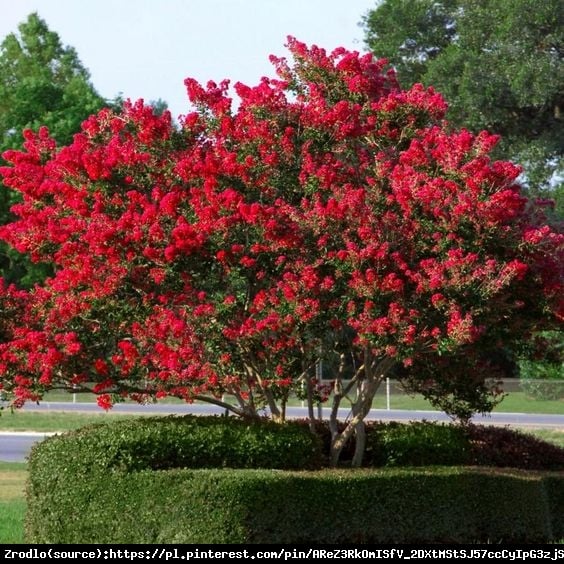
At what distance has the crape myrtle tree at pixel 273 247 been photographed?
10703 mm

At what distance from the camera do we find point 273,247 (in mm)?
10781

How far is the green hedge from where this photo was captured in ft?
31.5

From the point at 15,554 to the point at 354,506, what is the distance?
116 inches

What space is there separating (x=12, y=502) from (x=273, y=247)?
6.01m

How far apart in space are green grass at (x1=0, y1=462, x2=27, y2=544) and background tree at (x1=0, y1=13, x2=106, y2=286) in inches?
954

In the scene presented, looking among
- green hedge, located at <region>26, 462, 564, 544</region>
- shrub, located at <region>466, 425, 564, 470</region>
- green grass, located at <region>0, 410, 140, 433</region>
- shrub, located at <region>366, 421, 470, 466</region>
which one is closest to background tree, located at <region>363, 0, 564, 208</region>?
green grass, located at <region>0, 410, 140, 433</region>

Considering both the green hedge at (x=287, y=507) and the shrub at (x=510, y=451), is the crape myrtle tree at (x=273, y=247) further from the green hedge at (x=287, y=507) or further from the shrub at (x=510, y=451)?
the green hedge at (x=287, y=507)

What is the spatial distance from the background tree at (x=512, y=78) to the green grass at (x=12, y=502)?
2182cm

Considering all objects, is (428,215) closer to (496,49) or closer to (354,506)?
(354,506)

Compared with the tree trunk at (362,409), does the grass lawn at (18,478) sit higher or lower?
lower

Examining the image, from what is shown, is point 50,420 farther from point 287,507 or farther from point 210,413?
point 287,507

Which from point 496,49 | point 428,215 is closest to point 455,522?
point 428,215

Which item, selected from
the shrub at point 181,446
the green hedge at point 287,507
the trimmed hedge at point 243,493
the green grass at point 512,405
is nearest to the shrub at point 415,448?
the trimmed hedge at point 243,493

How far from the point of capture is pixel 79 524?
9.95 meters
